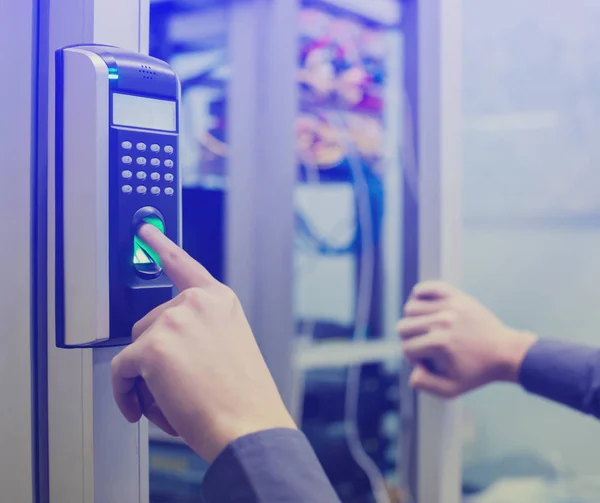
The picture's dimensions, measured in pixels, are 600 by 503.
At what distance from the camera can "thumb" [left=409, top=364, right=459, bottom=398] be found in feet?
2.54

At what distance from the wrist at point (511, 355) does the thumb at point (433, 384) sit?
0.11 meters

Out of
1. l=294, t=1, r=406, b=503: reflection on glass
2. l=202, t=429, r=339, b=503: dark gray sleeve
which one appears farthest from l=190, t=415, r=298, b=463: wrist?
l=294, t=1, r=406, b=503: reflection on glass

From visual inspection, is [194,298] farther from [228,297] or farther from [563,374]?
[563,374]

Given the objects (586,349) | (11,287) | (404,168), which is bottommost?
(586,349)

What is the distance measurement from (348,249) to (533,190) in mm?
357

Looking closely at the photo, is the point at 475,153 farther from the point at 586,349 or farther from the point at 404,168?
the point at 586,349

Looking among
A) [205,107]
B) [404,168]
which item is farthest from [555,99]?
[205,107]

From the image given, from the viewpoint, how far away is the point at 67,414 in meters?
0.41

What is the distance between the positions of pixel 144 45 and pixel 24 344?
219mm

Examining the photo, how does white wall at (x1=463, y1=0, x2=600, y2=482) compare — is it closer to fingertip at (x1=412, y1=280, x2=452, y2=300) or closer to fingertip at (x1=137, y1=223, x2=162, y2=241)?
fingertip at (x1=412, y1=280, x2=452, y2=300)

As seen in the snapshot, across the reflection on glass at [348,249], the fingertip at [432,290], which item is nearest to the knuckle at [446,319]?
the fingertip at [432,290]

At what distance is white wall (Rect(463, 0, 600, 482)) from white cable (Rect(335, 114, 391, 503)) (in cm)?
20

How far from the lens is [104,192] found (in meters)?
0.37

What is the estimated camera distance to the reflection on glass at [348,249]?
1.06 meters
